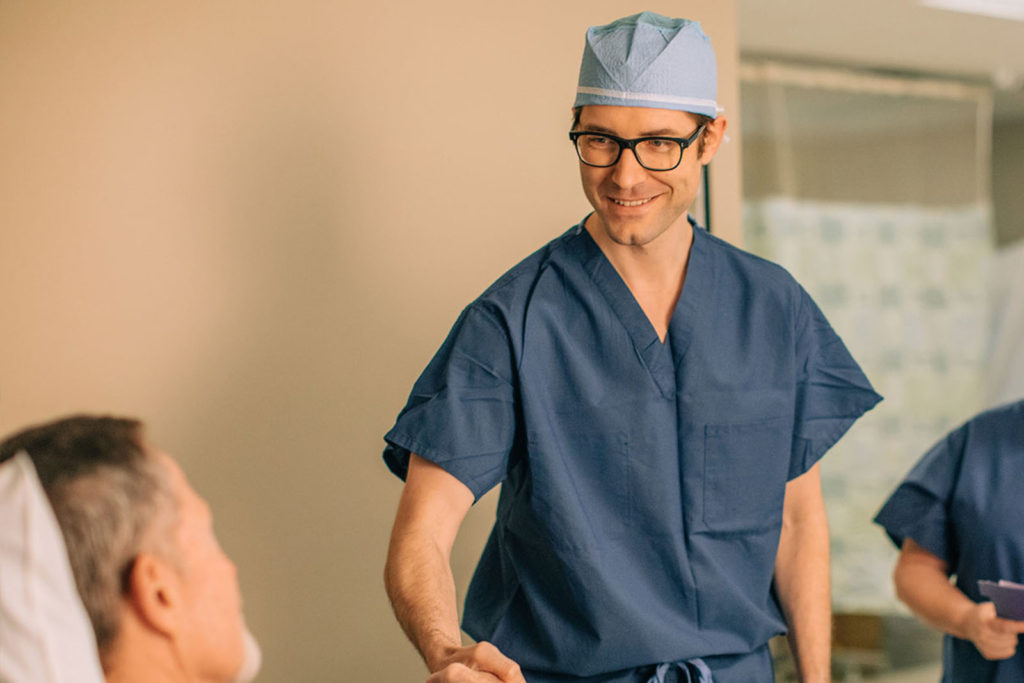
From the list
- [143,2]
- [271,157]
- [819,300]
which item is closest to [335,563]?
[271,157]

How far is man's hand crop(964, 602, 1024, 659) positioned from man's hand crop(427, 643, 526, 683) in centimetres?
100

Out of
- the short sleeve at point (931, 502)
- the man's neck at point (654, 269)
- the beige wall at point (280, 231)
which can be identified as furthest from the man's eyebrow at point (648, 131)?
the short sleeve at point (931, 502)

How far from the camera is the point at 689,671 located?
137 cm

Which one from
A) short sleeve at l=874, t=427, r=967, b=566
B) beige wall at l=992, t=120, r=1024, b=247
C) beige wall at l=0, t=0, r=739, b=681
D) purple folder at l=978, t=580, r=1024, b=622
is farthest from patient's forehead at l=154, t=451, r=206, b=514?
beige wall at l=992, t=120, r=1024, b=247

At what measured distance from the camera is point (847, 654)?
3.60 m

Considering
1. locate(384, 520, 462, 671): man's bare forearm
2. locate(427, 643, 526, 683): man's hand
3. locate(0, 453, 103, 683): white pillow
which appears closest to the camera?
locate(0, 453, 103, 683): white pillow

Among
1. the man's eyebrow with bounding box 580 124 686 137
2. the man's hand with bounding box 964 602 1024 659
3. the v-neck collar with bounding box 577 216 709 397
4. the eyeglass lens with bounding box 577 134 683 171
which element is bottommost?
the man's hand with bounding box 964 602 1024 659

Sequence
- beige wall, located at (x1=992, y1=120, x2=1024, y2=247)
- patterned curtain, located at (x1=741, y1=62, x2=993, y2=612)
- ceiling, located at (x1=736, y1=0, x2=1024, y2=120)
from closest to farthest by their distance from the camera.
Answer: ceiling, located at (x1=736, y1=0, x2=1024, y2=120)
patterned curtain, located at (x1=741, y1=62, x2=993, y2=612)
beige wall, located at (x1=992, y1=120, x2=1024, y2=247)

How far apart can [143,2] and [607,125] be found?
823 millimetres

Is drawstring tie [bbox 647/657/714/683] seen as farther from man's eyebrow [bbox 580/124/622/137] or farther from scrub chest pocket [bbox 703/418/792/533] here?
man's eyebrow [bbox 580/124/622/137]

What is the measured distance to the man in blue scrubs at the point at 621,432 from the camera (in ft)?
4.36

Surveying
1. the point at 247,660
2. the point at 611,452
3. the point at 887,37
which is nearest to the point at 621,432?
the point at 611,452

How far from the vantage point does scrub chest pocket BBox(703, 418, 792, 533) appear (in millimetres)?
1437

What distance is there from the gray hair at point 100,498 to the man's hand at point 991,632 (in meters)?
1.41
